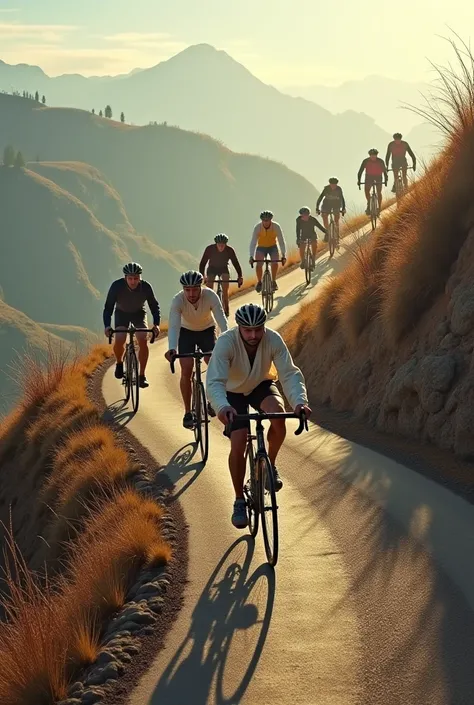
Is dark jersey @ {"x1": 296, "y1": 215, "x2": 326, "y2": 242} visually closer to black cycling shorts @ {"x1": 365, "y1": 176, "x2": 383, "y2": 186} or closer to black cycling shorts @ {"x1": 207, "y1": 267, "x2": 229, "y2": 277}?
black cycling shorts @ {"x1": 365, "y1": 176, "x2": 383, "y2": 186}

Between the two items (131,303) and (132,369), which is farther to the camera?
(132,369)

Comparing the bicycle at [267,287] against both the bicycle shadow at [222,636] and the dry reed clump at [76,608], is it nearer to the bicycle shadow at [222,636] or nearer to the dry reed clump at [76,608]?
the dry reed clump at [76,608]

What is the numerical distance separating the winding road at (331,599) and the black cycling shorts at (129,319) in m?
5.49

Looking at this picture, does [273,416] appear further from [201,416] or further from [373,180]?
[373,180]

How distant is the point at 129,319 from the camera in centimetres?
1744

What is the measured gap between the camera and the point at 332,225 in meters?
34.1

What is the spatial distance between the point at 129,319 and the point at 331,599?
10.4 meters

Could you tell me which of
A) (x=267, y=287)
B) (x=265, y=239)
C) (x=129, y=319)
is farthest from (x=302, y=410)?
(x=267, y=287)

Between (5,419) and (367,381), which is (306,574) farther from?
(5,419)

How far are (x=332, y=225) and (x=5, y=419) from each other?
1423 centimetres

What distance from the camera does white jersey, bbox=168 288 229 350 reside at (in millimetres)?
13425

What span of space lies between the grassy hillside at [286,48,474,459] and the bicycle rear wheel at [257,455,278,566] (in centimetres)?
366

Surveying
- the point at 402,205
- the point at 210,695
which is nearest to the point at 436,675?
the point at 210,695

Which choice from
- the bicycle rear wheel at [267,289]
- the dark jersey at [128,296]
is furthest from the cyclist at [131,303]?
the bicycle rear wheel at [267,289]
